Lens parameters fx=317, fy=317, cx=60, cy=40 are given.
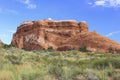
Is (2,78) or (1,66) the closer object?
(2,78)

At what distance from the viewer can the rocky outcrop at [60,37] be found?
102438mm

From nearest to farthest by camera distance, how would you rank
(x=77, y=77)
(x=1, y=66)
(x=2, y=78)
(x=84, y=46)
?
(x=2, y=78) → (x=77, y=77) → (x=1, y=66) → (x=84, y=46)

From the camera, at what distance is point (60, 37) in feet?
379

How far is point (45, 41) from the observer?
113500 mm

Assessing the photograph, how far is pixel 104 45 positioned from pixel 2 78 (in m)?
92.7

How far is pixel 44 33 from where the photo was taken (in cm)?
11731

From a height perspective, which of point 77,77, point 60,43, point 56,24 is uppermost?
point 56,24

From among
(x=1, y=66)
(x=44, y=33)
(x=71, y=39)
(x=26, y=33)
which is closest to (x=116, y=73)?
(x=1, y=66)

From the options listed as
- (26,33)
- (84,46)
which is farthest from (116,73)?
(26,33)

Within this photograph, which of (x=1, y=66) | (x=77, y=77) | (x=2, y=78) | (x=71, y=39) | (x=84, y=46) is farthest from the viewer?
(x=71, y=39)

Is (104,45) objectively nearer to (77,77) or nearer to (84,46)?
(84,46)

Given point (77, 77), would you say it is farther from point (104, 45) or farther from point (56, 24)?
point (56, 24)

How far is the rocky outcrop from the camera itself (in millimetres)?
102438

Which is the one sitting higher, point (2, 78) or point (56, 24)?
point (56, 24)
